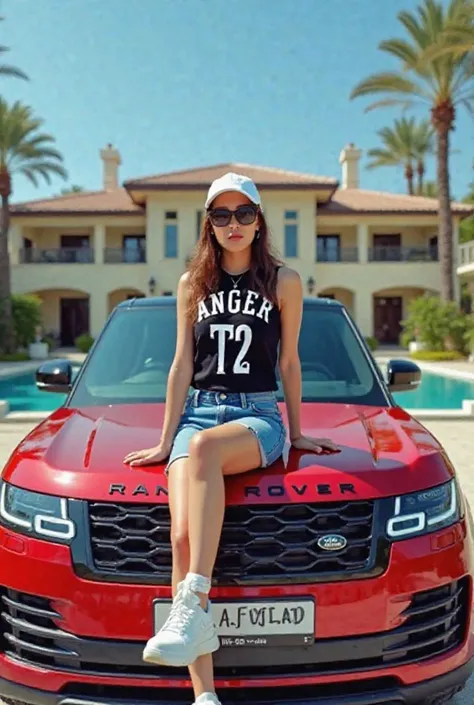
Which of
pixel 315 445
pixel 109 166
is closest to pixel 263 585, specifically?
pixel 315 445

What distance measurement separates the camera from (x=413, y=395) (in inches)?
619

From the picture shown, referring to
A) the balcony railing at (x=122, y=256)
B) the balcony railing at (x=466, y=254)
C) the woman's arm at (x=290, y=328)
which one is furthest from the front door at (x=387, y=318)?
the woman's arm at (x=290, y=328)

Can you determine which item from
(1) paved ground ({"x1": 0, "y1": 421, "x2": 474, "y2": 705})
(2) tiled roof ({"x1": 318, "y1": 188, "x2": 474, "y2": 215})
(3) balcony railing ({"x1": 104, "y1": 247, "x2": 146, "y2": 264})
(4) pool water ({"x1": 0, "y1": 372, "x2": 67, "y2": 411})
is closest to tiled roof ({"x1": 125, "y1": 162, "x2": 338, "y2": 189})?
(2) tiled roof ({"x1": 318, "y1": 188, "x2": 474, "y2": 215})

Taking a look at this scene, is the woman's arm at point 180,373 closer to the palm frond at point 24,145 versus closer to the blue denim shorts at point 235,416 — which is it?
the blue denim shorts at point 235,416

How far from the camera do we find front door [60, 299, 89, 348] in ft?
121

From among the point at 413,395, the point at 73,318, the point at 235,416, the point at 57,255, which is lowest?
the point at 413,395

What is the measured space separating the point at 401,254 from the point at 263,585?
1328 inches

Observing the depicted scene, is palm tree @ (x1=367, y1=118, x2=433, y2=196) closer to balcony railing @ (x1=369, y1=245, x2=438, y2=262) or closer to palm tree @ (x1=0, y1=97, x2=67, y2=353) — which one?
balcony railing @ (x1=369, y1=245, x2=438, y2=262)

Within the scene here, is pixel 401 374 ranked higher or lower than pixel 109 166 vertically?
lower

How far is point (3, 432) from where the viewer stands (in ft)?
31.2

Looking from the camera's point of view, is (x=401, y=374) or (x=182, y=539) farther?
(x=401, y=374)

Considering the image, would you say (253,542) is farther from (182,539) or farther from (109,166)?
(109,166)

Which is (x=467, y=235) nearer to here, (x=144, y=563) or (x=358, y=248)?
(x=358, y=248)

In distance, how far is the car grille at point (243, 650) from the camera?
2.05 metres
